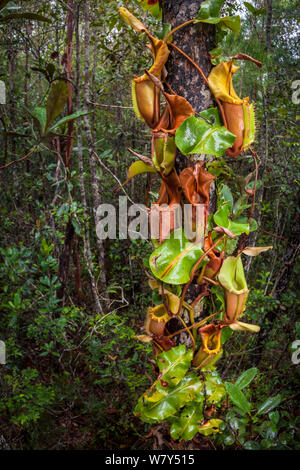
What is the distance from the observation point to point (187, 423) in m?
0.72

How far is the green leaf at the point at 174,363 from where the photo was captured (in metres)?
0.69

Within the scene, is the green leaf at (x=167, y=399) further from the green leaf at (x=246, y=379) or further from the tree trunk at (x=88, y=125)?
the tree trunk at (x=88, y=125)

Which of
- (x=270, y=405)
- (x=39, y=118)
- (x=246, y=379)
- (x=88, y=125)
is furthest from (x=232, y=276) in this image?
(x=88, y=125)

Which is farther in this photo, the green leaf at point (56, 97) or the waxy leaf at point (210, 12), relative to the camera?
the green leaf at point (56, 97)

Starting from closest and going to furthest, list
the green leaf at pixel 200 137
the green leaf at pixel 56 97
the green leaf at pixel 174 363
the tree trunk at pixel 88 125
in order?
the green leaf at pixel 200 137, the green leaf at pixel 174 363, the green leaf at pixel 56 97, the tree trunk at pixel 88 125

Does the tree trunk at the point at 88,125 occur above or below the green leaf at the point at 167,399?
above

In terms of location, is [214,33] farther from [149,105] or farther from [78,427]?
[78,427]

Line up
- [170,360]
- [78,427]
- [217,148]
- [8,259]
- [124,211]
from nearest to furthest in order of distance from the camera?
1. [217,148]
2. [170,360]
3. [8,259]
4. [78,427]
5. [124,211]

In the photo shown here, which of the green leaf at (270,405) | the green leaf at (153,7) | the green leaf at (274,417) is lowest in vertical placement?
the green leaf at (274,417)

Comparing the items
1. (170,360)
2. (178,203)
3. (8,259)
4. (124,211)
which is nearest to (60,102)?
(178,203)

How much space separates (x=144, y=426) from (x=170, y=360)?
1.04 meters

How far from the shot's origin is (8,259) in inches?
58.3

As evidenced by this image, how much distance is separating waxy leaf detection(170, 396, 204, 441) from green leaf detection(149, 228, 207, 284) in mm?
319

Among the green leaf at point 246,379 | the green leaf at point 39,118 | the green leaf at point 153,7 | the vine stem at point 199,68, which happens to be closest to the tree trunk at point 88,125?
the green leaf at point 39,118
